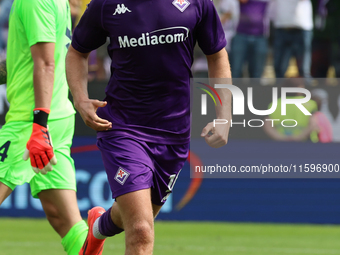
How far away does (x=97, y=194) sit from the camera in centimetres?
902

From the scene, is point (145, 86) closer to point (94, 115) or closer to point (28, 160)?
point (94, 115)

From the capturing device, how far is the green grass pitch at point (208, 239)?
6750 millimetres

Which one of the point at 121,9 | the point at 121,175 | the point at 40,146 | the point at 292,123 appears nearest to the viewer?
the point at 121,175

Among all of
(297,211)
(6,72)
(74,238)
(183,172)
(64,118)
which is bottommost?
(297,211)

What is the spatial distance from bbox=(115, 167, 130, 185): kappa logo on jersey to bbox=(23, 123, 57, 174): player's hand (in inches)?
24.7

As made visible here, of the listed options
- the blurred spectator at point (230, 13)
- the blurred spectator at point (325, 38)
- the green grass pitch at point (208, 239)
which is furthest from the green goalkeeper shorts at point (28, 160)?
the blurred spectator at point (325, 38)

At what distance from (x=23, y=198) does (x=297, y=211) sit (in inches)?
158

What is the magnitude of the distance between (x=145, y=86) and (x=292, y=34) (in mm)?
6675

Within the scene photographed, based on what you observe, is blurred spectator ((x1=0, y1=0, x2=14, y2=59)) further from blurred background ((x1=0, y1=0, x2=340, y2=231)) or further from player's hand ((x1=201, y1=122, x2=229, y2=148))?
player's hand ((x1=201, y1=122, x2=229, y2=148))

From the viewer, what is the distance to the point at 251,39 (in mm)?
9984

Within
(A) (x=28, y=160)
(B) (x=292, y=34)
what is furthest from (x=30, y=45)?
(B) (x=292, y=34)

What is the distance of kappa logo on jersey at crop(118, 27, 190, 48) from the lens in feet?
12.4

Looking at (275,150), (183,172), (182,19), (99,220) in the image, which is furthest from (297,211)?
(182,19)

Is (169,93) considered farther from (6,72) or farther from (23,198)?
(23,198)
